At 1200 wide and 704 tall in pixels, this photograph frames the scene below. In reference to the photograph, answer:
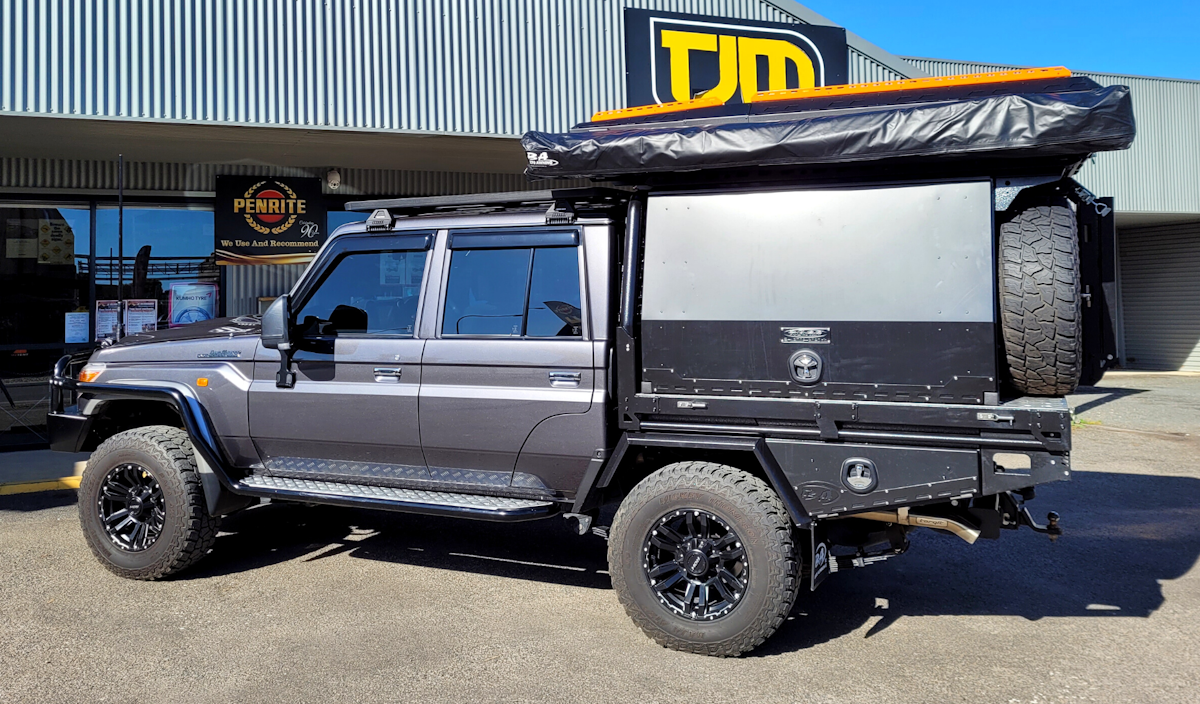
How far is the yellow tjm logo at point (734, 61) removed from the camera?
10.6m

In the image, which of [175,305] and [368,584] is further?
[175,305]

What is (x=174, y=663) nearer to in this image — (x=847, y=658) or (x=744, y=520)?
(x=744, y=520)

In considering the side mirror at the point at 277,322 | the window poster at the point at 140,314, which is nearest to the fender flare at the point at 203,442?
the side mirror at the point at 277,322

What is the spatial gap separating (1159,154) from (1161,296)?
4665mm

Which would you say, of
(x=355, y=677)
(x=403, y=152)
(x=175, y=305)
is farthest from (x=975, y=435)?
(x=175, y=305)

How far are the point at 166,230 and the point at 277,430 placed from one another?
24.3ft

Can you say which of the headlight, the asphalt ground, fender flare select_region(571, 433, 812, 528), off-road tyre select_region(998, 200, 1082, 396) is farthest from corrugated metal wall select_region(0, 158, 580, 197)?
off-road tyre select_region(998, 200, 1082, 396)

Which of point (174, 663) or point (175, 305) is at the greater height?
point (175, 305)

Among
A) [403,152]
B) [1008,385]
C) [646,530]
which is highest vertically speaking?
[403,152]

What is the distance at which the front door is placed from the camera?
4.87 m

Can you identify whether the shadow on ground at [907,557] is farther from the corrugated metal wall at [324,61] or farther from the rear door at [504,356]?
the corrugated metal wall at [324,61]

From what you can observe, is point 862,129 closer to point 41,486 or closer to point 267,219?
point 41,486

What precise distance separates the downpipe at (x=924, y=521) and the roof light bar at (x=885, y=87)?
205 centimetres

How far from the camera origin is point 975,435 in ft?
12.5
